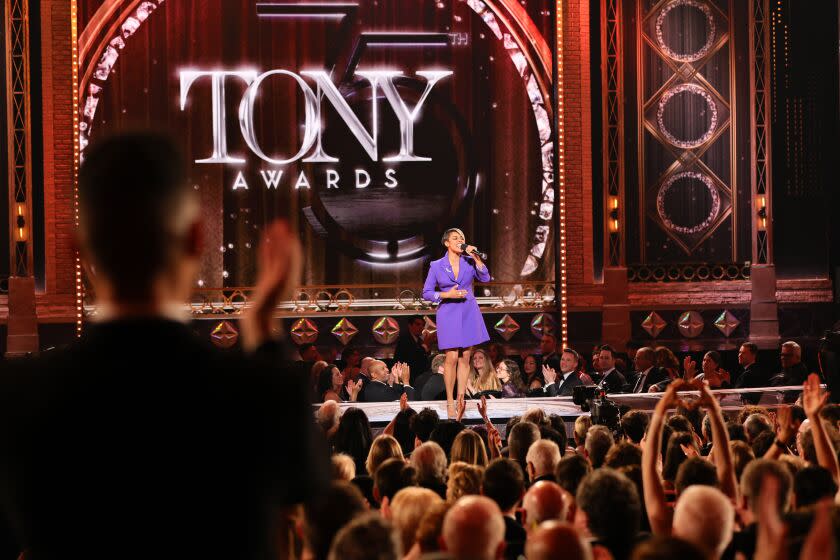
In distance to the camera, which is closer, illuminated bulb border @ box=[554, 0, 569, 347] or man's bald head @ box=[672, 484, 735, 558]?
man's bald head @ box=[672, 484, 735, 558]

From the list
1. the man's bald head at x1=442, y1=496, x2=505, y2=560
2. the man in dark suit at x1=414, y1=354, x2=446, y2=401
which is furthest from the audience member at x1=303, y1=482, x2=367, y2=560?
the man in dark suit at x1=414, y1=354, x2=446, y2=401

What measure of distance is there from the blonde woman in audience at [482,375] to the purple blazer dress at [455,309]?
1546 millimetres

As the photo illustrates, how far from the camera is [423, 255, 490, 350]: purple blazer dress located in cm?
820

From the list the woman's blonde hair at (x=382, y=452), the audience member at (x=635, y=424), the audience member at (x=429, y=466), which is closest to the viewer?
the audience member at (x=429, y=466)

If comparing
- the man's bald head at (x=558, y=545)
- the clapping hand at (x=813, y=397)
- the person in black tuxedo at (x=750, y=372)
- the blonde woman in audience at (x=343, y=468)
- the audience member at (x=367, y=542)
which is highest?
the clapping hand at (x=813, y=397)

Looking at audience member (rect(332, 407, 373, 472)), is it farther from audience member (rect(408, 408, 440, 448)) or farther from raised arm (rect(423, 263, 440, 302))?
raised arm (rect(423, 263, 440, 302))

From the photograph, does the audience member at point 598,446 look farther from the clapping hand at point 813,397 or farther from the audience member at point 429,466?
the clapping hand at point 813,397

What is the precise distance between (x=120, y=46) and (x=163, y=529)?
12.5 m

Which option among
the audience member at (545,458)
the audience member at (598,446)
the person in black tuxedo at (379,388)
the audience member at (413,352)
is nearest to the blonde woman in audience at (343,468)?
the audience member at (545,458)

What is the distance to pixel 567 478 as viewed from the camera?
371cm

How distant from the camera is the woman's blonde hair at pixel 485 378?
9781 millimetres

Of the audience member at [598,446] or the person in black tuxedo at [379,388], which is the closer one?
the audience member at [598,446]

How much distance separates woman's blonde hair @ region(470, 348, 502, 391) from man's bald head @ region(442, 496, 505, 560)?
744cm

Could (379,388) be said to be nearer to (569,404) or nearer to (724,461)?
(569,404)
